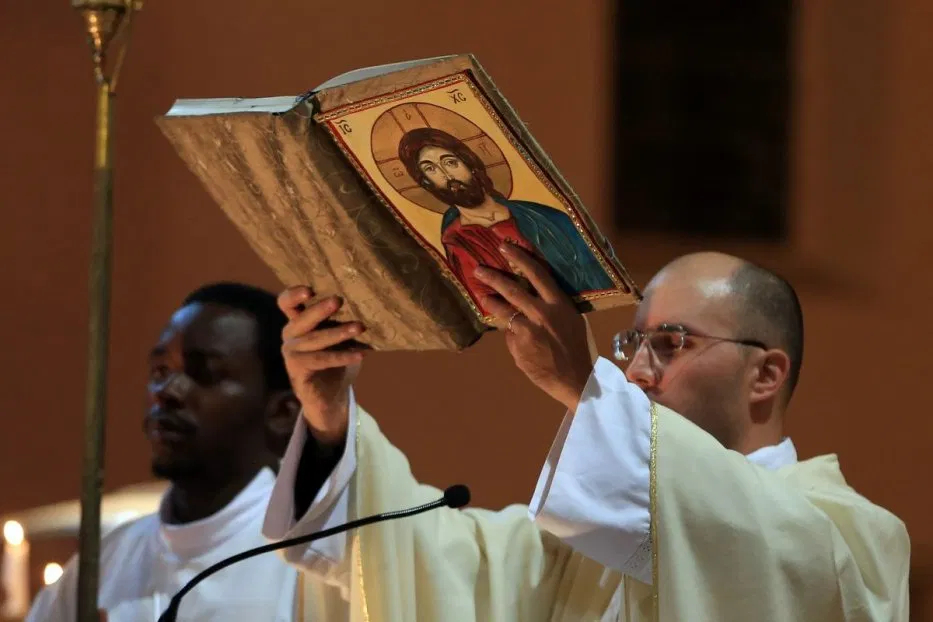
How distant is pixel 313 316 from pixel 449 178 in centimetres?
62

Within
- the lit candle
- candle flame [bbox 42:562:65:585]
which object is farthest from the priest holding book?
the lit candle

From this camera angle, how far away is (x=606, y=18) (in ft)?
25.9

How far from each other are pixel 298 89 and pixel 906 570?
14.2ft

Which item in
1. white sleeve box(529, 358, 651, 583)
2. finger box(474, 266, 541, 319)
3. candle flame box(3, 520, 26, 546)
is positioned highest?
finger box(474, 266, 541, 319)

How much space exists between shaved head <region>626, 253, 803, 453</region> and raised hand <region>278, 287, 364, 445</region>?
658 mm

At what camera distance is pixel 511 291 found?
295cm

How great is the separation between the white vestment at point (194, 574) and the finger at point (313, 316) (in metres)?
0.84

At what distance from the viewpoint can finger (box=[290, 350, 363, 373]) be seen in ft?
11.5

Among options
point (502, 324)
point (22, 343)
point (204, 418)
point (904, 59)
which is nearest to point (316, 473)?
point (204, 418)

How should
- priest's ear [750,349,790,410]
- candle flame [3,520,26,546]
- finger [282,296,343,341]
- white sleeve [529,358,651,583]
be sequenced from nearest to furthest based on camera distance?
white sleeve [529,358,651,583] → finger [282,296,343,341] → priest's ear [750,349,790,410] → candle flame [3,520,26,546]

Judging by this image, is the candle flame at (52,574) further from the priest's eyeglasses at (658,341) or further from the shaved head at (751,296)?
the shaved head at (751,296)

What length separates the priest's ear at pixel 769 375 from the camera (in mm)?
3680

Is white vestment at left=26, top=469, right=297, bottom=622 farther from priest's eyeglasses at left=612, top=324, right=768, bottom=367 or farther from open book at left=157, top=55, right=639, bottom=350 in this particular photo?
priest's eyeglasses at left=612, top=324, right=768, bottom=367

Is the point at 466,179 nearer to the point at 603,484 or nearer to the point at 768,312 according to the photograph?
the point at 603,484
